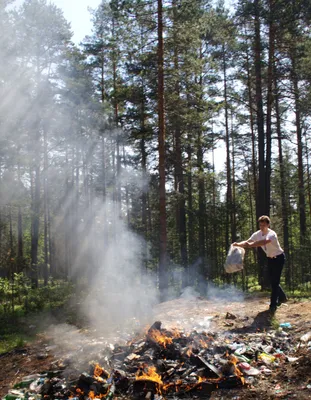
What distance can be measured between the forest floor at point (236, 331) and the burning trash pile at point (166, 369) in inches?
8.1

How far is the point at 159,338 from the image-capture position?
19.5 feet

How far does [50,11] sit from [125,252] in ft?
47.0

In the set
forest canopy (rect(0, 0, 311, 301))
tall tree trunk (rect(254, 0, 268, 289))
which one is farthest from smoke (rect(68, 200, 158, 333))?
tall tree trunk (rect(254, 0, 268, 289))

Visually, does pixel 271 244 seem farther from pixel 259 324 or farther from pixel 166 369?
pixel 166 369

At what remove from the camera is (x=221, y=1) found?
2073cm

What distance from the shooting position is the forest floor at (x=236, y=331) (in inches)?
170

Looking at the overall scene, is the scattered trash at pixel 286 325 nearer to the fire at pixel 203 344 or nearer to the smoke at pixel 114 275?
the fire at pixel 203 344

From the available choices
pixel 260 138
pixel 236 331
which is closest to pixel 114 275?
pixel 260 138

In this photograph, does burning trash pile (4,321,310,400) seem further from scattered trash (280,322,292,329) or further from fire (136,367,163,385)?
scattered trash (280,322,292,329)

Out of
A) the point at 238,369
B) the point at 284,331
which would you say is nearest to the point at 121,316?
the point at 284,331

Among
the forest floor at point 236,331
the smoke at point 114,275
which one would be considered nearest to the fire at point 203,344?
the forest floor at point 236,331

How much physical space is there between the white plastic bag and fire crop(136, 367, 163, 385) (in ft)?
9.25

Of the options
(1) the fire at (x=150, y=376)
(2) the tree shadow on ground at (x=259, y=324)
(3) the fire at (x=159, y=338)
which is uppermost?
(3) the fire at (x=159, y=338)

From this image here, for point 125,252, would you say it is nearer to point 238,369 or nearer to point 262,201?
point 262,201
